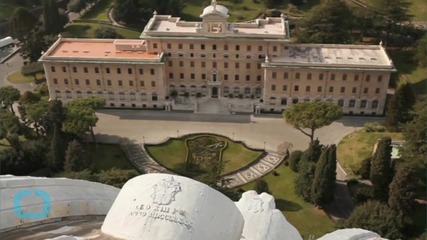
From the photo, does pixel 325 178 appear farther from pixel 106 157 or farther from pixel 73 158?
pixel 106 157

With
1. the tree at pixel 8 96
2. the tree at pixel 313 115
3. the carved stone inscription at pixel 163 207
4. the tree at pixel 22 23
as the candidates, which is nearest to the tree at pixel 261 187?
the tree at pixel 313 115

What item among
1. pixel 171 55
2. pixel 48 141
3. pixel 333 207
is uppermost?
pixel 171 55

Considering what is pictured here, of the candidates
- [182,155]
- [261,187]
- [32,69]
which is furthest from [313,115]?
[32,69]

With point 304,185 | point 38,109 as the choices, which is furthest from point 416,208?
point 38,109

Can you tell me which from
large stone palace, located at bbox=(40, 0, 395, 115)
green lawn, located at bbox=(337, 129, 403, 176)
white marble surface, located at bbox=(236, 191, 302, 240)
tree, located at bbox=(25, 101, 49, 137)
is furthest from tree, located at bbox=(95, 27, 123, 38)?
white marble surface, located at bbox=(236, 191, 302, 240)

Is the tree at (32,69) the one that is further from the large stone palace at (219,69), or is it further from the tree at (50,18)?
the tree at (50,18)

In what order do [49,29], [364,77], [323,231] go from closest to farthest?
1. [323,231]
2. [364,77]
3. [49,29]

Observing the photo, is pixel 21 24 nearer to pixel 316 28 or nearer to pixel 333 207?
pixel 316 28
